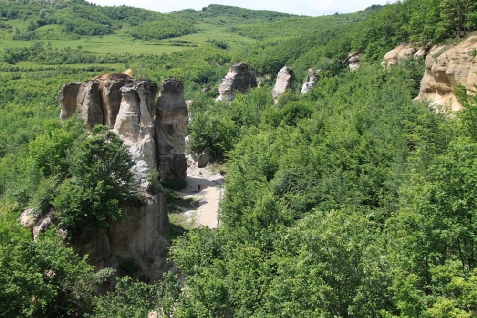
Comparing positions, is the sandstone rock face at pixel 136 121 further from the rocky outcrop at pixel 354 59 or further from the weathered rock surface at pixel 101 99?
the rocky outcrop at pixel 354 59

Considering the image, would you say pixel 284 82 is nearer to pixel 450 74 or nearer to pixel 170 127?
pixel 170 127

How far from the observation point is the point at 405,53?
51.0 m

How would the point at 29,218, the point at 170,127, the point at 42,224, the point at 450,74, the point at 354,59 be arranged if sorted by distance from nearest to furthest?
the point at 42,224
the point at 29,218
the point at 450,74
the point at 170,127
the point at 354,59

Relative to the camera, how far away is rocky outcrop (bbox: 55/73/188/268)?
92.1ft

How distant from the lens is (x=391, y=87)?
135 feet

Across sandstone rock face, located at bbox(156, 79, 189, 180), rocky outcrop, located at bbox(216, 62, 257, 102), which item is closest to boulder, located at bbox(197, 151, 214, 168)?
sandstone rock face, located at bbox(156, 79, 189, 180)

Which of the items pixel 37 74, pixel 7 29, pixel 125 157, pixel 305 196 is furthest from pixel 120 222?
pixel 7 29

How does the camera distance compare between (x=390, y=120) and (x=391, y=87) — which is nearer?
(x=390, y=120)

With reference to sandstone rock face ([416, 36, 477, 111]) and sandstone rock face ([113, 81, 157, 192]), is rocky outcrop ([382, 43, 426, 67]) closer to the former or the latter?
sandstone rock face ([416, 36, 477, 111])

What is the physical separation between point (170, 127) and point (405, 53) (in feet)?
104

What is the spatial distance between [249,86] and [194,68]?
47.1 metres

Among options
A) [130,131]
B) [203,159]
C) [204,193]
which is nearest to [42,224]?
[130,131]

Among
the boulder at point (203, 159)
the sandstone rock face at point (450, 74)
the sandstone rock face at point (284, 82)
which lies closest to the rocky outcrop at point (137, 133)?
the boulder at point (203, 159)

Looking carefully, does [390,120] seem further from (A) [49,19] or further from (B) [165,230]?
(A) [49,19]
